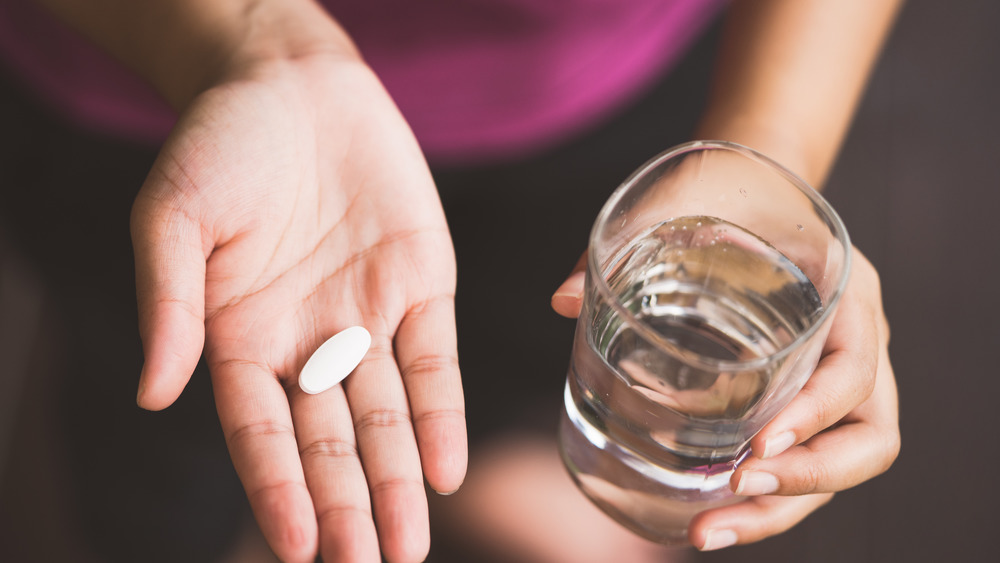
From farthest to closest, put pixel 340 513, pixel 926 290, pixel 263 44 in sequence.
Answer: pixel 926 290 → pixel 263 44 → pixel 340 513

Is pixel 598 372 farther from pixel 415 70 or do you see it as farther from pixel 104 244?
pixel 104 244

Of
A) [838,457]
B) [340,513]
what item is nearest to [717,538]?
[838,457]

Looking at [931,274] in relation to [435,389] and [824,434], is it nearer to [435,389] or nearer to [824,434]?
[824,434]

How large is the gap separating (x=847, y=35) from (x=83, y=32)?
100 centimetres

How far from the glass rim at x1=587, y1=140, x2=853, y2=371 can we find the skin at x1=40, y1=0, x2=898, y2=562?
10 cm

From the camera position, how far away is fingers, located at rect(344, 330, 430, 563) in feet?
2.17

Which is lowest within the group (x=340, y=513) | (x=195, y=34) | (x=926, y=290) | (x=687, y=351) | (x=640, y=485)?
(x=926, y=290)

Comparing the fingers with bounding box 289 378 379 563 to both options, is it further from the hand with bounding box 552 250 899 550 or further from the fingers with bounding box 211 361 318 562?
the hand with bounding box 552 250 899 550

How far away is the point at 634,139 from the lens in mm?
1158

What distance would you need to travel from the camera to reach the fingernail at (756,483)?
2.26ft

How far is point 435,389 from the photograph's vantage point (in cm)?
74

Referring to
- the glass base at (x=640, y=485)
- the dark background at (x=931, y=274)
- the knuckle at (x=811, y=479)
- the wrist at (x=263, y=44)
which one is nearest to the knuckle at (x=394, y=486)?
the glass base at (x=640, y=485)

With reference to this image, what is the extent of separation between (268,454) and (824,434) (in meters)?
0.51

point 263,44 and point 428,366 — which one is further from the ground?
point 263,44
